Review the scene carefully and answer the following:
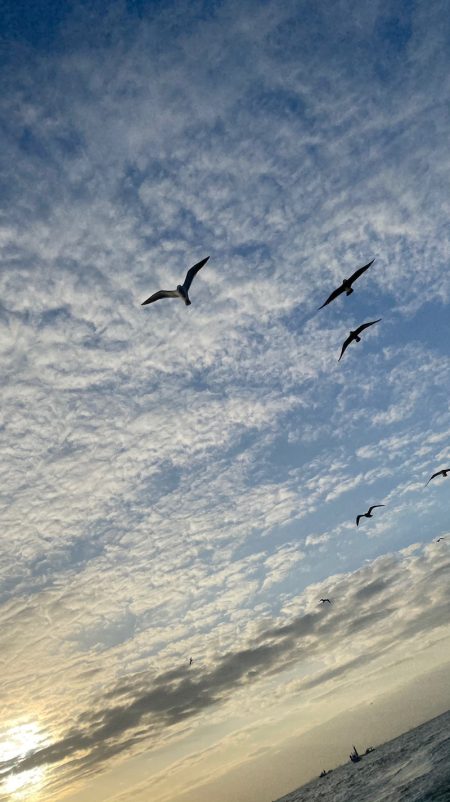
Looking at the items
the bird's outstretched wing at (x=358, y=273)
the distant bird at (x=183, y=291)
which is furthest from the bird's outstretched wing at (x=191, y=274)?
the bird's outstretched wing at (x=358, y=273)

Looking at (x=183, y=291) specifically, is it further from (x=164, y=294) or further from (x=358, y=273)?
(x=358, y=273)

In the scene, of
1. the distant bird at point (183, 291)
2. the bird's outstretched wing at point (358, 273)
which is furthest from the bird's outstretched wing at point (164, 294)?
the bird's outstretched wing at point (358, 273)

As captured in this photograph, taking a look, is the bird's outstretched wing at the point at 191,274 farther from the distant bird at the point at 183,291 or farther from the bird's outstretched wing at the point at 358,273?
the bird's outstretched wing at the point at 358,273

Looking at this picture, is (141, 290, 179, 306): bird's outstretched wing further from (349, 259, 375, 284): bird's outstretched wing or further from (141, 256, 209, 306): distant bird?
(349, 259, 375, 284): bird's outstretched wing

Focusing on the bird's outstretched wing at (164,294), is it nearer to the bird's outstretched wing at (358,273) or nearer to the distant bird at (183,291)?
the distant bird at (183,291)

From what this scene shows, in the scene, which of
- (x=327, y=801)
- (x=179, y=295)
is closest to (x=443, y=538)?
(x=179, y=295)

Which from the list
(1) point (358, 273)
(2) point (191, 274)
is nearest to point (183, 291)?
(2) point (191, 274)

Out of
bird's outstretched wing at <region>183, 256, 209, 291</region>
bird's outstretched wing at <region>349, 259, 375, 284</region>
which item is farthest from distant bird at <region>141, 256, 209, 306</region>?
bird's outstretched wing at <region>349, 259, 375, 284</region>

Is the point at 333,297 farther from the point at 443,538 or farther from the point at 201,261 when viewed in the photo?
the point at 443,538

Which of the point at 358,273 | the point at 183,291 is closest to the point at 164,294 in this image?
the point at 183,291

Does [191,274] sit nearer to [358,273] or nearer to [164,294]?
[164,294]

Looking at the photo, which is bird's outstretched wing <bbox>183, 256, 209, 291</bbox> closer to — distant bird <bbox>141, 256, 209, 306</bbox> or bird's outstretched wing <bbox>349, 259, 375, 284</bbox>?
distant bird <bbox>141, 256, 209, 306</bbox>

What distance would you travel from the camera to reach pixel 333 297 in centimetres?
2164

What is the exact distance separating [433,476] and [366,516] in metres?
5.99
